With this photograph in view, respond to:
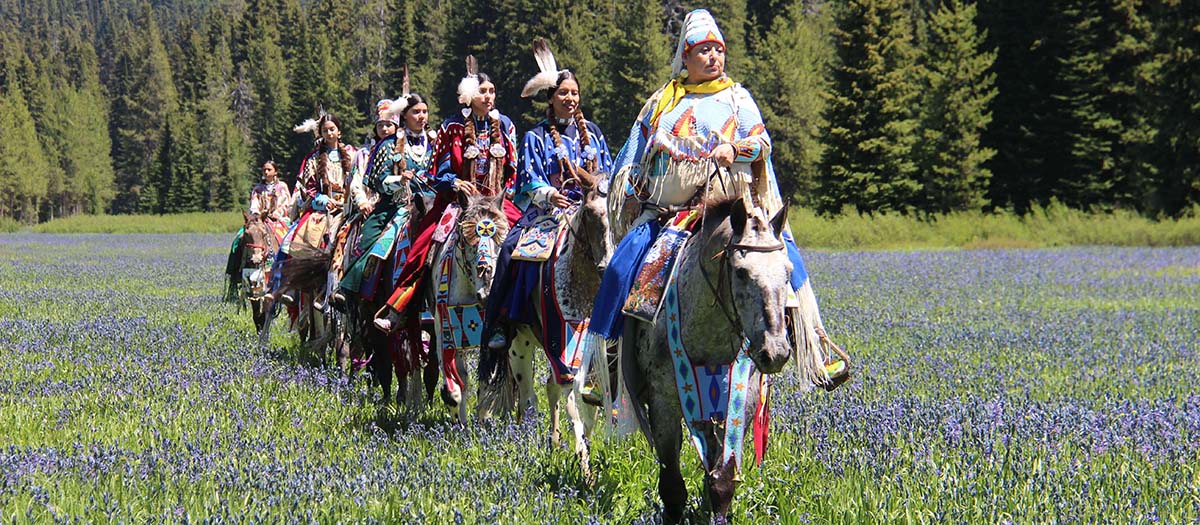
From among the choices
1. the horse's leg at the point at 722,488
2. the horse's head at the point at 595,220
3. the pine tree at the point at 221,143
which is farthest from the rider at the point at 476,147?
the pine tree at the point at 221,143

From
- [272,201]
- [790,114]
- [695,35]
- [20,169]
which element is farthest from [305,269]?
[20,169]

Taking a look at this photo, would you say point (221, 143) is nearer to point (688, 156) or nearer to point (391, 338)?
point (391, 338)

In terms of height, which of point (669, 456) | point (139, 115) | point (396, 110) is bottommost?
point (669, 456)

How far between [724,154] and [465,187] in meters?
3.33

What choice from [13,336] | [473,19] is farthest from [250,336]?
[473,19]

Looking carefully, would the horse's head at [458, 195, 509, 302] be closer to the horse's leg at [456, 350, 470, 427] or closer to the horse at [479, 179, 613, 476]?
the horse at [479, 179, 613, 476]

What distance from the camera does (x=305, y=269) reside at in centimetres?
1052

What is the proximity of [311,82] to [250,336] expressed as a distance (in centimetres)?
8292

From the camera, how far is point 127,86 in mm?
144875

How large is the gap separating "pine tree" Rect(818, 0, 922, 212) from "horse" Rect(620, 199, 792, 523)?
138 ft

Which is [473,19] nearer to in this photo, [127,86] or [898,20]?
[898,20]

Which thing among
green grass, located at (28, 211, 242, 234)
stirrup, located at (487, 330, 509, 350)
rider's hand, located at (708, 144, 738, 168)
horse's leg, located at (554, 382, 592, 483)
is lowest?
green grass, located at (28, 211, 242, 234)

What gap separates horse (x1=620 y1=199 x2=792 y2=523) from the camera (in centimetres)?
397

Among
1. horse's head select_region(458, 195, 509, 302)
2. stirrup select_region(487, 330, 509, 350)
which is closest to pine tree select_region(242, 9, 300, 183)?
horse's head select_region(458, 195, 509, 302)
